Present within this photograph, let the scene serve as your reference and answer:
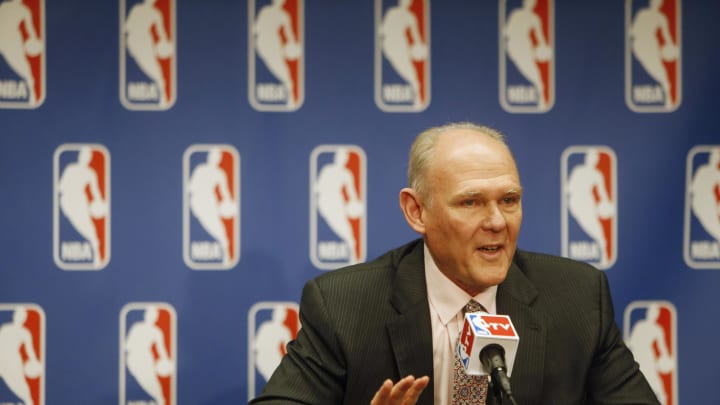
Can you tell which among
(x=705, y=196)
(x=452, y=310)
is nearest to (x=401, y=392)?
(x=452, y=310)

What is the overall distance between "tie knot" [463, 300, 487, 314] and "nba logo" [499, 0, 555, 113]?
3.35ft

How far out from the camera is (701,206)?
3.04 metres

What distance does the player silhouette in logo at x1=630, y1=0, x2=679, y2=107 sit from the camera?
9.98 ft

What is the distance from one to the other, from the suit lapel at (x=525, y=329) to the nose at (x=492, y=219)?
262mm

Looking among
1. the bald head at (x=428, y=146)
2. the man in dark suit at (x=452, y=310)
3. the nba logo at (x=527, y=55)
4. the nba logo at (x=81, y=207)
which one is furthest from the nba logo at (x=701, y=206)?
the nba logo at (x=81, y=207)

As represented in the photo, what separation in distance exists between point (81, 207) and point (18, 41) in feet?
2.19

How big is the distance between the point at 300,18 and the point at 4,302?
5.10 ft

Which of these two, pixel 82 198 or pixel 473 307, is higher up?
pixel 82 198

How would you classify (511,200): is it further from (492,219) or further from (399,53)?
(399,53)

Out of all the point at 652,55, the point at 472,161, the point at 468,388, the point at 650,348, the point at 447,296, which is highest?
the point at 652,55

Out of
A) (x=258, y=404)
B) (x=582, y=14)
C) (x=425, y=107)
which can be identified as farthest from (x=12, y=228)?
(x=582, y=14)

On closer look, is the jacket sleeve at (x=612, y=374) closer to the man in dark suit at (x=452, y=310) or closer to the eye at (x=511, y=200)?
the man in dark suit at (x=452, y=310)

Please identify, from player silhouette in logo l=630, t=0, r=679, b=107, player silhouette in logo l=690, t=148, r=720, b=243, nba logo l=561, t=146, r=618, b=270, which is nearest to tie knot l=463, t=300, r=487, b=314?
nba logo l=561, t=146, r=618, b=270

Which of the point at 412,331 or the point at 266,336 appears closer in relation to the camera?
the point at 412,331
